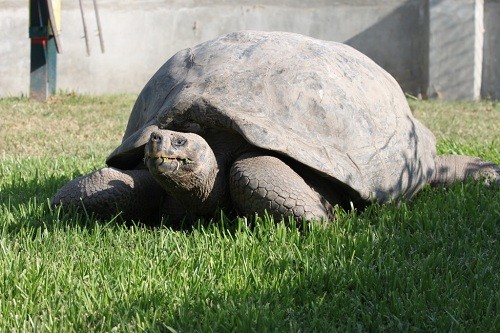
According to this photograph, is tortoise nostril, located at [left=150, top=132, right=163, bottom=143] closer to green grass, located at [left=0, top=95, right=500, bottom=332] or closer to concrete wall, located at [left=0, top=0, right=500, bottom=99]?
green grass, located at [left=0, top=95, right=500, bottom=332]

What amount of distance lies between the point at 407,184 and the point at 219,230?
3.45ft

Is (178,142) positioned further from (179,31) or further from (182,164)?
(179,31)

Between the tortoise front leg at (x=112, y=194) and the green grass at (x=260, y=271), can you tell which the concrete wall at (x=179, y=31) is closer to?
the green grass at (x=260, y=271)

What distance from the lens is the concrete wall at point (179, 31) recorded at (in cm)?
1051

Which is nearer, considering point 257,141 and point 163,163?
point 163,163

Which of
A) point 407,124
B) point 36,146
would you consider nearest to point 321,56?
point 407,124

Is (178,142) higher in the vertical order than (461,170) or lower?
higher

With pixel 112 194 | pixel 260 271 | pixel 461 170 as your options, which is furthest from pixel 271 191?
pixel 461 170

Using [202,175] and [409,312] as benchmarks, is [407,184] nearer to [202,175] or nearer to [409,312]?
[202,175]

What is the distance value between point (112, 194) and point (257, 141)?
2.27ft

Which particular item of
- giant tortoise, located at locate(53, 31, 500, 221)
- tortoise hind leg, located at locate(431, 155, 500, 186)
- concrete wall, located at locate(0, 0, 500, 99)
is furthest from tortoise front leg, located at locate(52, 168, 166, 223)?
concrete wall, located at locate(0, 0, 500, 99)

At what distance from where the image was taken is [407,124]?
4363mm

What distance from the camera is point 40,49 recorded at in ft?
30.7

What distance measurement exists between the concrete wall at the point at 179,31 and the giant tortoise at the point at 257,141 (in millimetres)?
6392
